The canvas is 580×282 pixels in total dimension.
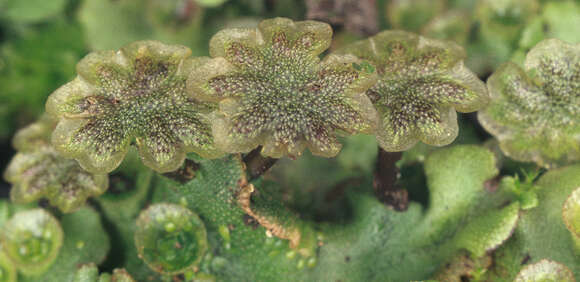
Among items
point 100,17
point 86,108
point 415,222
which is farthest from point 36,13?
point 415,222

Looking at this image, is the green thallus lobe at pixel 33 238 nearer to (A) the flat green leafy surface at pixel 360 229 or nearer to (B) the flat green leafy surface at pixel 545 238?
(A) the flat green leafy surface at pixel 360 229

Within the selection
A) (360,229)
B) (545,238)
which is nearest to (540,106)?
(545,238)

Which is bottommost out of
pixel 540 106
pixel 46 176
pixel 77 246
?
pixel 77 246

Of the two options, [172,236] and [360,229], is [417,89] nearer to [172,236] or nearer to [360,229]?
[360,229]

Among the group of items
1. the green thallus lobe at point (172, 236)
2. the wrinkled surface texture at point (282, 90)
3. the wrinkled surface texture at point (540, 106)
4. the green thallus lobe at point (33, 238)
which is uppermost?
the wrinkled surface texture at point (282, 90)

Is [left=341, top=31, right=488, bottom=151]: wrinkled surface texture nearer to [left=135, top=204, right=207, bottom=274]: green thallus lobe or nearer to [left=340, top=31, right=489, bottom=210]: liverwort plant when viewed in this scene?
[left=340, top=31, right=489, bottom=210]: liverwort plant

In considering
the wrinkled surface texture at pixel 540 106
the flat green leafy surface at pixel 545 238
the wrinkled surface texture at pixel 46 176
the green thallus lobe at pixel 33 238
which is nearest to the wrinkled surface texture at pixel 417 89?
the wrinkled surface texture at pixel 540 106
